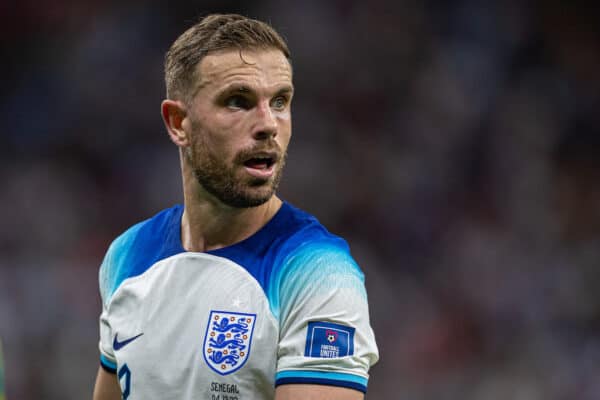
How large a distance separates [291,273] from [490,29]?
673 cm

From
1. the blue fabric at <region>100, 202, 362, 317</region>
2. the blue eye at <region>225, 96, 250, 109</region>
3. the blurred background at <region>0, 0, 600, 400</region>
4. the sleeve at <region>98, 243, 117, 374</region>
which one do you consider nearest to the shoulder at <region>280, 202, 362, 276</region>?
the blue fabric at <region>100, 202, 362, 317</region>

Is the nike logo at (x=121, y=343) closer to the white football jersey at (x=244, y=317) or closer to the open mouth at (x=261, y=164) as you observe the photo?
the white football jersey at (x=244, y=317)

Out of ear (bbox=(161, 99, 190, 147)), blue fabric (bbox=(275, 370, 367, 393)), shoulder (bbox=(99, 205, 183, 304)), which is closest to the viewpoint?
blue fabric (bbox=(275, 370, 367, 393))

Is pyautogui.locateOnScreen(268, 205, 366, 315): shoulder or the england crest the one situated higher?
pyautogui.locateOnScreen(268, 205, 366, 315): shoulder

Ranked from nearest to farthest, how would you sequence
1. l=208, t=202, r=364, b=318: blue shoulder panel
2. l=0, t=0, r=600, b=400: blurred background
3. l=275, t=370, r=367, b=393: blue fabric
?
l=275, t=370, r=367, b=393: blue fabric → l=208, t=202, r=364, b=318: blue shoulder panel → l=0, t=0, r=600, b=400: blurred background

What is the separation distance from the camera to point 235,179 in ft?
9.39

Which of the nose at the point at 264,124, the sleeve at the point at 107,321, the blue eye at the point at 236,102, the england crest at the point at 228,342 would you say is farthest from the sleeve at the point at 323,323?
the sleeve at the point at 107,321

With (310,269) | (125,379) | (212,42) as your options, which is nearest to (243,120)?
(212,42)

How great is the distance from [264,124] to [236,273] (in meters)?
0.46

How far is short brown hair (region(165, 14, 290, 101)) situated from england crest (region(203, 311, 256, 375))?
27.6 inches

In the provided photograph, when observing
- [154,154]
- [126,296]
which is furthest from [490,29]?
[126,296]

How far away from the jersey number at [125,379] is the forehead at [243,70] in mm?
911

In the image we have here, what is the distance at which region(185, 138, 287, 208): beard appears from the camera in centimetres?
284

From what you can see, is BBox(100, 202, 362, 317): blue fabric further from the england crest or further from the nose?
the nose
